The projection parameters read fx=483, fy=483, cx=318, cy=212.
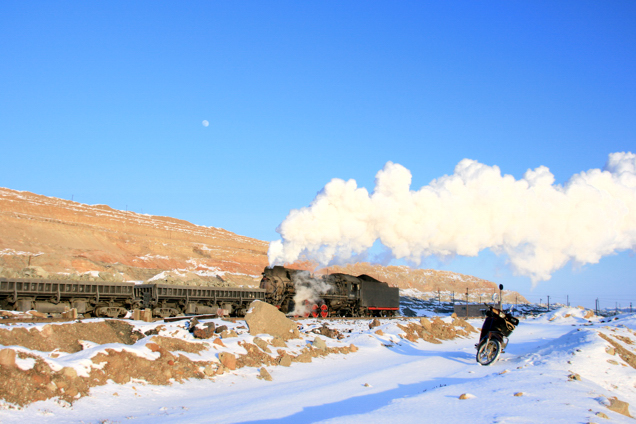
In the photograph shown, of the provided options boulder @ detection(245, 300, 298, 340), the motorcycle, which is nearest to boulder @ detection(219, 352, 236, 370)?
boulder @ detection(245, 300, 298, 340)

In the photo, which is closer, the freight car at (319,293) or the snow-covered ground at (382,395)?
the snow-covered ground at (382,395)

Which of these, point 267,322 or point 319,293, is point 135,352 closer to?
point 267,322

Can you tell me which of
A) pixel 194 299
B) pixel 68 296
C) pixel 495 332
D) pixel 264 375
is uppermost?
pixel 495 332

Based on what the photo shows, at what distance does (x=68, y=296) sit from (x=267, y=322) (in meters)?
12.1

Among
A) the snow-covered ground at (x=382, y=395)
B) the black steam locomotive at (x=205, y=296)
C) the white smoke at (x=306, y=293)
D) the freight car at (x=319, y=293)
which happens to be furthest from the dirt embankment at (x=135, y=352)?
the white smoke at (x=306, y=293)

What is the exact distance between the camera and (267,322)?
19797mm

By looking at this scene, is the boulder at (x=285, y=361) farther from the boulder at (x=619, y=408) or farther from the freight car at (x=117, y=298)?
the freight car at (x=117, y=298)

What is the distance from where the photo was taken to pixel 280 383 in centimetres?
1434

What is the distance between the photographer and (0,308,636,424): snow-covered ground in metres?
9.54

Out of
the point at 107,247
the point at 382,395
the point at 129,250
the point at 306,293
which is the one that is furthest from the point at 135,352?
the point at 129,250

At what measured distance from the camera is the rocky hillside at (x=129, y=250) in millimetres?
63250

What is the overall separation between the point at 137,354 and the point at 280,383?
13.7 feet

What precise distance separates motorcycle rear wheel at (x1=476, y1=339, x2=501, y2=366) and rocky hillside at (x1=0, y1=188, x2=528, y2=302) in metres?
23.3

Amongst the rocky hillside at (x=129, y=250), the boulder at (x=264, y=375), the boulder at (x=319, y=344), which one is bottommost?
the boulder at (x=264, y=375)
